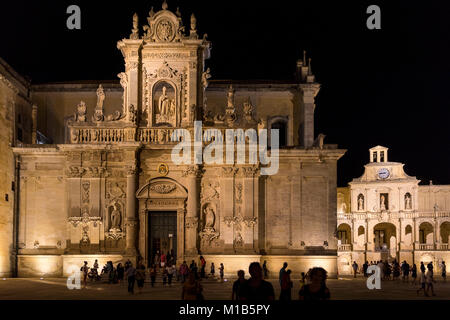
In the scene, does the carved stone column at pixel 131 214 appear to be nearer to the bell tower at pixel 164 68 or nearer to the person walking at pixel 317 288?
the bell tower at pixel 164 68

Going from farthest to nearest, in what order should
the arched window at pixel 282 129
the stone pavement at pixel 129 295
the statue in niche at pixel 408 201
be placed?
the statue in niche at pixel 408 201, the arched window at pixel 282 129, the stone pavement at pixel 129 295

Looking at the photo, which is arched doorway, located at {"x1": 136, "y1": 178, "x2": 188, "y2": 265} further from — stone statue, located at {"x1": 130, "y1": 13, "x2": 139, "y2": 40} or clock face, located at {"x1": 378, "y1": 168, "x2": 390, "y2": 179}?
clock face, located at {"x1": 378, "y1": 168, "x2": 390, "y2": 179}

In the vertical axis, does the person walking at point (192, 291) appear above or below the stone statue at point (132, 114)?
below

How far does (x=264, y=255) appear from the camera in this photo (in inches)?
1545

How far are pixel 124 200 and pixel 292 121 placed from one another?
1346cm

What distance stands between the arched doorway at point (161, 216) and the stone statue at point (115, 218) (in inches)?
50.2

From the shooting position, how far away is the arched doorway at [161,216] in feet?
128

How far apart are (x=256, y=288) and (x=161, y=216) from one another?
91.9ft

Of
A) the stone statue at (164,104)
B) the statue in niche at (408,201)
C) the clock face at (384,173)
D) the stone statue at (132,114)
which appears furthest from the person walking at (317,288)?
the clock face at (384,173)

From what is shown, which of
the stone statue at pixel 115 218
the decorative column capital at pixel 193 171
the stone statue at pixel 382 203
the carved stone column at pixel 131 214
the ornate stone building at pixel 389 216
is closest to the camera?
the carved stone column at pixel 131 214

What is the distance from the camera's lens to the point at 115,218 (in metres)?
38.9

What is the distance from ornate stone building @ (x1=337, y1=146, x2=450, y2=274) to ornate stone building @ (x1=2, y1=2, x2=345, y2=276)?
96.8ft
